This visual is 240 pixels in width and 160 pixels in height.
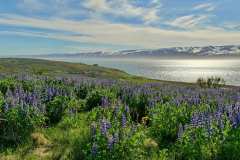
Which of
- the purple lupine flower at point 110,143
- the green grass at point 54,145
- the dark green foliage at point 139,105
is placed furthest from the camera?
the dark green foliage at point 139,105

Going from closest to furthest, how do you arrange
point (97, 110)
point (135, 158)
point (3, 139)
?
point (135, 158), point (3, 139), point (97, 110)

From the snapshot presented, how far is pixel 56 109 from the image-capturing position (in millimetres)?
11805

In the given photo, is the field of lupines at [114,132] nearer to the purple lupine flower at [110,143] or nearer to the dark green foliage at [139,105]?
the purple lupine flower at [110,143]

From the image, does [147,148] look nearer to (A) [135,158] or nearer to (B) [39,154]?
(A) [135,158]

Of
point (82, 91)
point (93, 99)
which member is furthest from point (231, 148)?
point (82, 91)

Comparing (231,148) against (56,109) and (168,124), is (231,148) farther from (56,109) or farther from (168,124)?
(56,109)

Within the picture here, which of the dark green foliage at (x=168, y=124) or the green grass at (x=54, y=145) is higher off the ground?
the dark green foliage at (x=168, y=124)

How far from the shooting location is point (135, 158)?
23.4 feet

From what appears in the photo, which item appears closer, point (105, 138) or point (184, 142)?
point (105, 138)

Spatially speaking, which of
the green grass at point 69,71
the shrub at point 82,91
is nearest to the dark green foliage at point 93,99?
the shrub at point 82,91

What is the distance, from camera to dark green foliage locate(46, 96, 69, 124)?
11.8 meters

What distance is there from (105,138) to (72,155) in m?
1.42

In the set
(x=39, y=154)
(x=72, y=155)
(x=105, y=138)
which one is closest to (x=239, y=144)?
(x=105, y=138)

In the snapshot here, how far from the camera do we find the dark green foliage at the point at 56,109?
11781 mm
